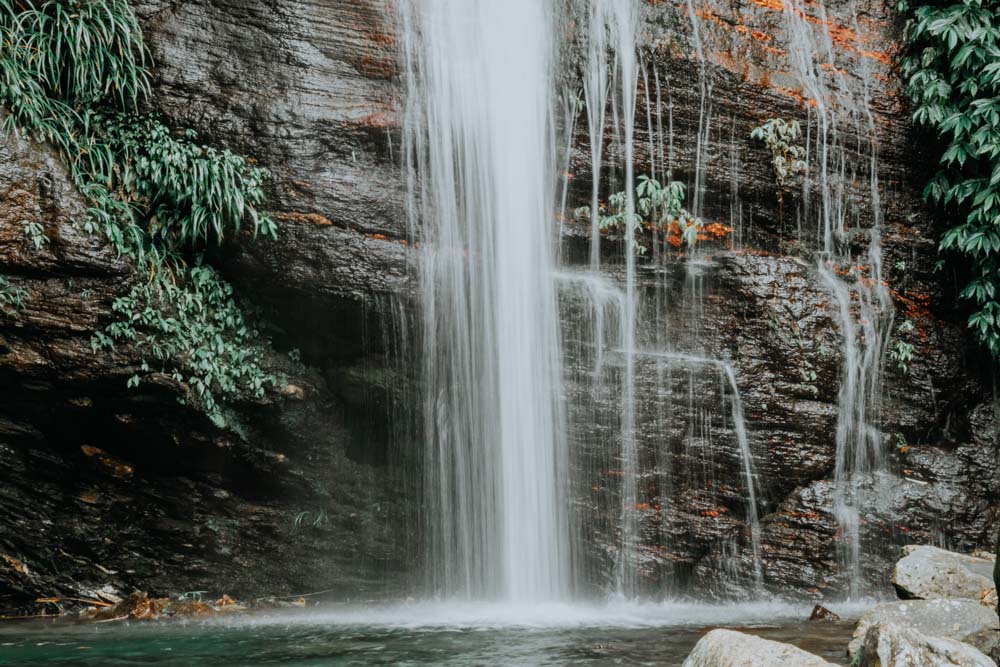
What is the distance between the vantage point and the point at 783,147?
30.8 ft

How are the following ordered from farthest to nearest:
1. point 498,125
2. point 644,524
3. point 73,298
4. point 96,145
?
point 498,125
point 644,524
point 96,145
point 73,298

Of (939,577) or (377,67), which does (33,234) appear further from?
(939,577)

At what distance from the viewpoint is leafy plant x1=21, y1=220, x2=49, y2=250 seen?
717 centimetres

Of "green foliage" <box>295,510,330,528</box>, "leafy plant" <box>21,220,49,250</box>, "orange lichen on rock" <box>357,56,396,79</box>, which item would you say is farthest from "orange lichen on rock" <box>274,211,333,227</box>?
"green foliage" <box>295,510,330,528</box>

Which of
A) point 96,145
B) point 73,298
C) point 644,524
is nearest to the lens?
point 73,298

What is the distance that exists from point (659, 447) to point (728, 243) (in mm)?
2543

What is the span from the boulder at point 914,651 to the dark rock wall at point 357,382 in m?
4.66

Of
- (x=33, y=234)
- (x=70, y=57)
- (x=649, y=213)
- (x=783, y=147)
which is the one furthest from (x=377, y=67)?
(x=783, y=147)

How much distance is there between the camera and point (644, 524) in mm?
8609

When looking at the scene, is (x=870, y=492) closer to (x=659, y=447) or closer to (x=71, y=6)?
(x=659, y=447)

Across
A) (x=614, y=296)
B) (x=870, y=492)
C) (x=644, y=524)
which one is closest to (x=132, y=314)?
(x=614, y=296)

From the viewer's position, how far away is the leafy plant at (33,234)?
7.17m

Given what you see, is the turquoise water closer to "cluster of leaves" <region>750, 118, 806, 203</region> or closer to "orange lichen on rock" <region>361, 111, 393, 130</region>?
"cluster of leaves" <region>750, 118, 806, 203</region>

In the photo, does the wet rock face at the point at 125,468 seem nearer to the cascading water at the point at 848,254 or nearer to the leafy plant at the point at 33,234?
the leafy plant at the point at 33,234
